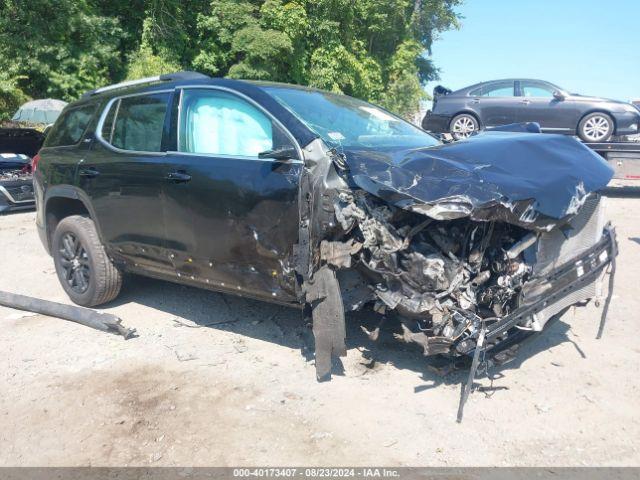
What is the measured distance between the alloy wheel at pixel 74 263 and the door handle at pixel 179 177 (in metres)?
1.47

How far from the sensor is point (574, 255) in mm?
3672

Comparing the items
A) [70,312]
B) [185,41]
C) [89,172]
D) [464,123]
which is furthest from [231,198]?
[185,41]

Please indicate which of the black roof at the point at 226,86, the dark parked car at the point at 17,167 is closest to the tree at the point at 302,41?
the dark parked car at the point at 17,167

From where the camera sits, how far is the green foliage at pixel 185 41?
17094 millimetres

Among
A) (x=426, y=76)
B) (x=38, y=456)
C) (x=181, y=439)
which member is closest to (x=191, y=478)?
(x=181, y=439)

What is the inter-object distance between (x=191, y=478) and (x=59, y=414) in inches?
44.3

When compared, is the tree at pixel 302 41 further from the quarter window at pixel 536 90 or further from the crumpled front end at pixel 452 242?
the crumpled front end at pixel 452 242

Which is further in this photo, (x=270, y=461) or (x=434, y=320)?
(x=434, y=320)

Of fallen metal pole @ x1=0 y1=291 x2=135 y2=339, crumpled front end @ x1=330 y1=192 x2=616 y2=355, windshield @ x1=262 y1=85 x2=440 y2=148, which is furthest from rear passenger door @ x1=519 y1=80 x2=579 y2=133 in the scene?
fallen metal pole @ x1=0 y1=291 x2=135 y2=339

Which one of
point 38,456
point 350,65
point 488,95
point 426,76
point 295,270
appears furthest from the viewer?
point 426,76

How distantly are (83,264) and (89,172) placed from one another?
2.85ft

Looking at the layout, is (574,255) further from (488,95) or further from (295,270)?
(488,95)

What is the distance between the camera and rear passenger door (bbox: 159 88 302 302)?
3.70 meters

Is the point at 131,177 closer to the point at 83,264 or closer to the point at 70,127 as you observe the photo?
the point at 83,264
